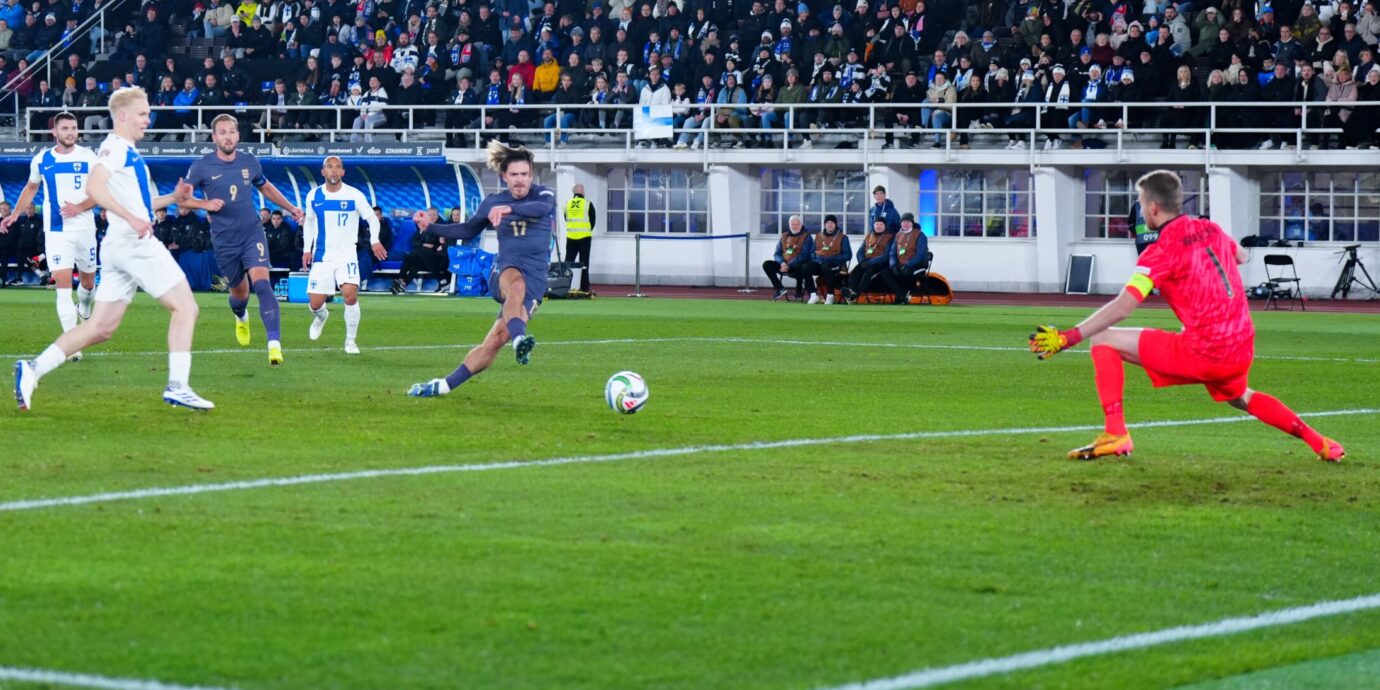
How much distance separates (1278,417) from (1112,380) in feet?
3.03

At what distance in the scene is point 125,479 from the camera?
30.5 feet

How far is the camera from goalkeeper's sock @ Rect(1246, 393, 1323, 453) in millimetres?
10719

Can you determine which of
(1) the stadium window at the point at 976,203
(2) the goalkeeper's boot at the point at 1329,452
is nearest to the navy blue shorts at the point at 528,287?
(2) the goalkeeper's boot at the point at 1329,452

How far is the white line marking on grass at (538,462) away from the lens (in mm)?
8672

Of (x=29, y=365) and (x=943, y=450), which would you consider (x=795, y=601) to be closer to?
(x=943, y=450)

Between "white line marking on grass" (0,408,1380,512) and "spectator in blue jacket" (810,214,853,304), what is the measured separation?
20.7 metres

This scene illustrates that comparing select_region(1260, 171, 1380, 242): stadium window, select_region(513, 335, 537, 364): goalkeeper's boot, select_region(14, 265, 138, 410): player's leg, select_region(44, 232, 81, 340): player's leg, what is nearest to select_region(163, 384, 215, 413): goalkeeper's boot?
select_region(14, 265, 138, 410): player's leg

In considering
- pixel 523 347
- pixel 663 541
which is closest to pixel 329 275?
pixel 523 347

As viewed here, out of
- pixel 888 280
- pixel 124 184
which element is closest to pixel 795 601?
pixel 124 184

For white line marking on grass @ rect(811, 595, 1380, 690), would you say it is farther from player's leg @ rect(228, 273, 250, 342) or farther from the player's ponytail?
player's leg @ rect(228, 273, 250, 342)

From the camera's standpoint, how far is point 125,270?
40.8 feet

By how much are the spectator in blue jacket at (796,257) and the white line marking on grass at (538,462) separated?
21.1 metres

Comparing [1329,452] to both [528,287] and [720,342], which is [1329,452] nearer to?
[528,287]

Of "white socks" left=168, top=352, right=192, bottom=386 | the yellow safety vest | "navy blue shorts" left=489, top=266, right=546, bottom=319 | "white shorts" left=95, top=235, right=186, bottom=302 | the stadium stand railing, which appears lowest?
"white socks" left=168, top=352, right=192, bottom=386
